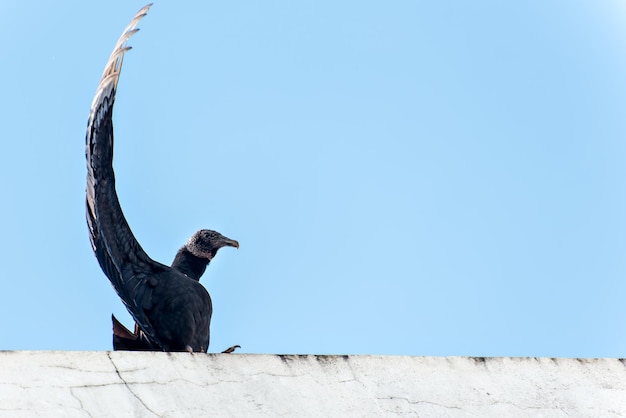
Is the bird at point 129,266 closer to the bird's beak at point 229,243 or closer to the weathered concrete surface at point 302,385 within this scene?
the bird's beak at point 229,243

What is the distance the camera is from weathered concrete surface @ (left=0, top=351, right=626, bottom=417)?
10.0ft

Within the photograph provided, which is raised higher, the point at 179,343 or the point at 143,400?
the point at 179,343

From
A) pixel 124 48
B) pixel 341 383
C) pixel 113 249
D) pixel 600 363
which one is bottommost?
pixel 341 383

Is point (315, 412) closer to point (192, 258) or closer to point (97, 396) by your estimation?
point (97, 396)

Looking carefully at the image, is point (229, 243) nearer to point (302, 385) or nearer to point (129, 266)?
point (129, 266)

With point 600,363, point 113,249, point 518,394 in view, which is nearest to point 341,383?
point 518,394

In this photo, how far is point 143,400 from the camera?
3102 millimetres

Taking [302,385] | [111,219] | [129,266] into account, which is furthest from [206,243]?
[302,385]

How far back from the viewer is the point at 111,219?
15.1 feet

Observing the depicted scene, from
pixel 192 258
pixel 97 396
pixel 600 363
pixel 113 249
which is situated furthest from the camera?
pixel 192 258

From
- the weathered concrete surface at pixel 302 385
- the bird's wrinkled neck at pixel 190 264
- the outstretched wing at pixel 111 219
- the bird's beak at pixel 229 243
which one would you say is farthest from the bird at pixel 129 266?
the weathered concrete surface at pixel 302 385

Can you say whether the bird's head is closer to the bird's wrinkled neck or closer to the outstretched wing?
the bird's wrinkled neck

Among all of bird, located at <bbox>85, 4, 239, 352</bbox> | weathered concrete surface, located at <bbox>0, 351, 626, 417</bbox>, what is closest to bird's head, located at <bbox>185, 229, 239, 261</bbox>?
bird, located at <bbox>85, 4, 239, 352</bbox>

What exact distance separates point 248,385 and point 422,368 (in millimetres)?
643
